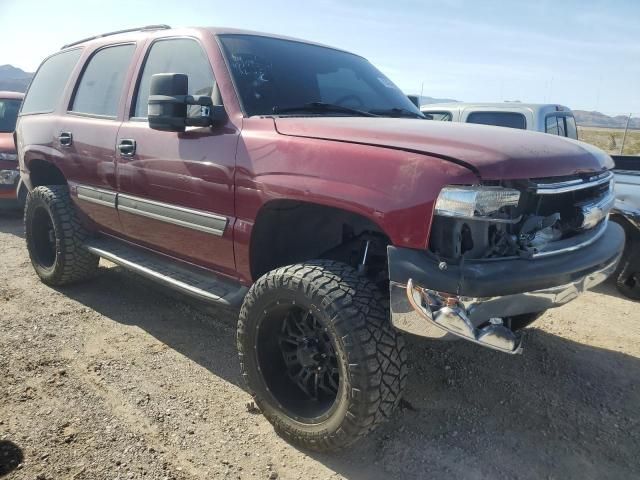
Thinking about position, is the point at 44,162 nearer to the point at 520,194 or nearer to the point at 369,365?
the point at 369,365

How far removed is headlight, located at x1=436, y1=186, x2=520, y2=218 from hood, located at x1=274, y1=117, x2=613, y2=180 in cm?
6

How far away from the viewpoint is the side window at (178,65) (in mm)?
3215

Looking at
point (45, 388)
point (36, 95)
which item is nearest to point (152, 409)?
point (45, 388)

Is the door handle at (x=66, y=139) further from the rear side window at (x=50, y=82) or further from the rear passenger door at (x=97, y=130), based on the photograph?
the rear side window at (x=50, y=82)

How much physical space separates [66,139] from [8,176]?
3.76m

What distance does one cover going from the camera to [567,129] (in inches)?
301

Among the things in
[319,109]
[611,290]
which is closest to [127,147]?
[319,109]

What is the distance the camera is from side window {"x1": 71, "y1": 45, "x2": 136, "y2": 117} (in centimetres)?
387

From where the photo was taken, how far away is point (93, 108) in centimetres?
408

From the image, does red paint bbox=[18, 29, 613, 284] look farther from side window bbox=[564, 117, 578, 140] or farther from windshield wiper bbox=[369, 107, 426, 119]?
side window bbox=[564, 117, 578, 140]

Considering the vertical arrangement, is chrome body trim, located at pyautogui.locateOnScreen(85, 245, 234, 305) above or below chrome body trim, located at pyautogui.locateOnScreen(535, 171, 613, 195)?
below

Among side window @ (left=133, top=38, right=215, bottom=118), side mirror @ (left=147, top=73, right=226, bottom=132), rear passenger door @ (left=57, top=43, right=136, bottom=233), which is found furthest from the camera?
rear passenger door @ (left=57, top=43, right=136, bottom=233)

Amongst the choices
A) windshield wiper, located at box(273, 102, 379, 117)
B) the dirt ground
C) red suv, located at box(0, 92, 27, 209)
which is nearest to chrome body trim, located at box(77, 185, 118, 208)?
the dirt ground

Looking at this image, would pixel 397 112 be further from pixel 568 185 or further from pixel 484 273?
pixel 484 273
